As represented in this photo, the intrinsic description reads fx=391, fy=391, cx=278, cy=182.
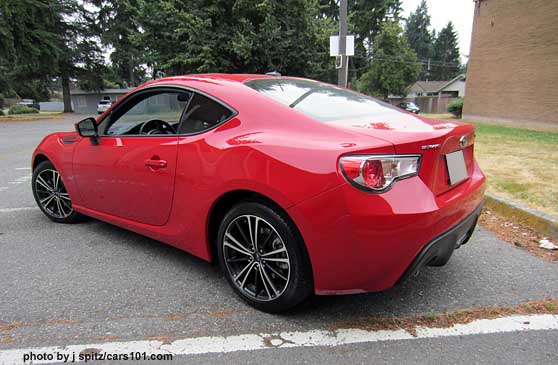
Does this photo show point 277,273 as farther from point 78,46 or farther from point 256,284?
point 78,46

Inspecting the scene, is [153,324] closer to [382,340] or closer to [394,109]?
[382,340]

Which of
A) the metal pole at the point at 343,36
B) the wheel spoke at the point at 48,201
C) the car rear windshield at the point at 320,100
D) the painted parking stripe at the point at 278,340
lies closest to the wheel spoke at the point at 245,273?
the painted parking stripe at the point at 278,340

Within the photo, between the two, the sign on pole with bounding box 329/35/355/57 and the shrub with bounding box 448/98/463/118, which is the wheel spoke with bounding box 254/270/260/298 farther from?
the shrub with bounding box 448/98/463/118

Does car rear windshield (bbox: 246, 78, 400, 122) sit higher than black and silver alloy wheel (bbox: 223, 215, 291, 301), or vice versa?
car rear windshield (bbox: 246, 78, 400, 122)

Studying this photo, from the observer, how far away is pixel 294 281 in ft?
7.38

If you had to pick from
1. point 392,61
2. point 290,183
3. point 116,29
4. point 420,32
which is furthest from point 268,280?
point 420,32

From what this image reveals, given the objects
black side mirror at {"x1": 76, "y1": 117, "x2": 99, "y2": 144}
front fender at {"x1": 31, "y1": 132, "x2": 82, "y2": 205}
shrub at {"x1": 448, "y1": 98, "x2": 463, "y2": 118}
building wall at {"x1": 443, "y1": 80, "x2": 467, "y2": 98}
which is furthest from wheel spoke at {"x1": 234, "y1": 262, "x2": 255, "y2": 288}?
building wall at {"x1": 443, "y1": 80, "x2": 467, "y2": 98}

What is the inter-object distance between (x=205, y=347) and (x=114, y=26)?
40.8 meters

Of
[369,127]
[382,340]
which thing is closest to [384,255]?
[382,340]

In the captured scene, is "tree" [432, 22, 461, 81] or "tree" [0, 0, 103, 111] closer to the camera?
"tree" [0, 0, 103, 111]

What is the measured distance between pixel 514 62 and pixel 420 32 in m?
82.0

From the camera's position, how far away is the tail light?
6.43 ft

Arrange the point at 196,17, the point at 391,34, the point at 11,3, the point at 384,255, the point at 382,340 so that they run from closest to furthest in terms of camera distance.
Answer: the point at 384,255, the point at 382,340, the point at 196,17, the point at 11,3, the point at 391,34

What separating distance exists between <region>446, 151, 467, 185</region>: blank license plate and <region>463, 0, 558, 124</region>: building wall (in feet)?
48.3
